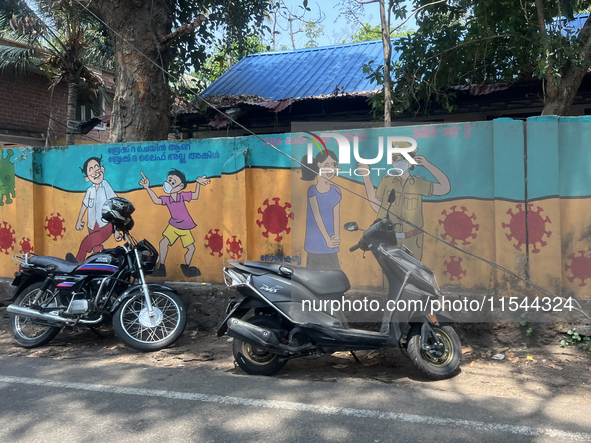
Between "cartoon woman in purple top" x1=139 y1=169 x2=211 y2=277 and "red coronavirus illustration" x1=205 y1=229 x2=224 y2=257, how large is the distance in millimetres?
207

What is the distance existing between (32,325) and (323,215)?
354cm

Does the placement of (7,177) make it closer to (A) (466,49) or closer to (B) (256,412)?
(B) (256,412)

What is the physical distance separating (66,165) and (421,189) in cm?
470

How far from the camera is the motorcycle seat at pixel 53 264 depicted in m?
5.46

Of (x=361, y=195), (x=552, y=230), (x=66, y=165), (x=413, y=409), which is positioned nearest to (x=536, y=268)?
(x=552, y=230)

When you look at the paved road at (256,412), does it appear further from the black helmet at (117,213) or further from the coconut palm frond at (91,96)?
the coconut palm frond at (91,96)

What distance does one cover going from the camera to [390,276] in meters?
4.50

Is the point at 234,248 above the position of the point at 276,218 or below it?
below

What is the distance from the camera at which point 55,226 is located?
6.93 metres

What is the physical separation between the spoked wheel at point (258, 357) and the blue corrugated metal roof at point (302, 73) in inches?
250

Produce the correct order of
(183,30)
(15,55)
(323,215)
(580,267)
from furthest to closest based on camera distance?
1. (15,55)
2. (183,30)
3. (323,215)
4. (580,267)

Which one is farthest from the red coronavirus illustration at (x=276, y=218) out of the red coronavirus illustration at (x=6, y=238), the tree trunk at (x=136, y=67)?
the red coronavirus illustration at (x=6, y=238)

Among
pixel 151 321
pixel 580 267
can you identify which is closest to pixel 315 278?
pixel 151 321

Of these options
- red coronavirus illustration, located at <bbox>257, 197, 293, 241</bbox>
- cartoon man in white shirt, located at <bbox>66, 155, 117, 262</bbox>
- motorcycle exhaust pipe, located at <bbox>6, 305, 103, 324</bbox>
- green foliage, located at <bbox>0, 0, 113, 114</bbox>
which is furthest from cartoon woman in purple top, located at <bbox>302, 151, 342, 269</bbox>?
green foliage, located at <bbox>0, 0, 113, 114</bbox>
